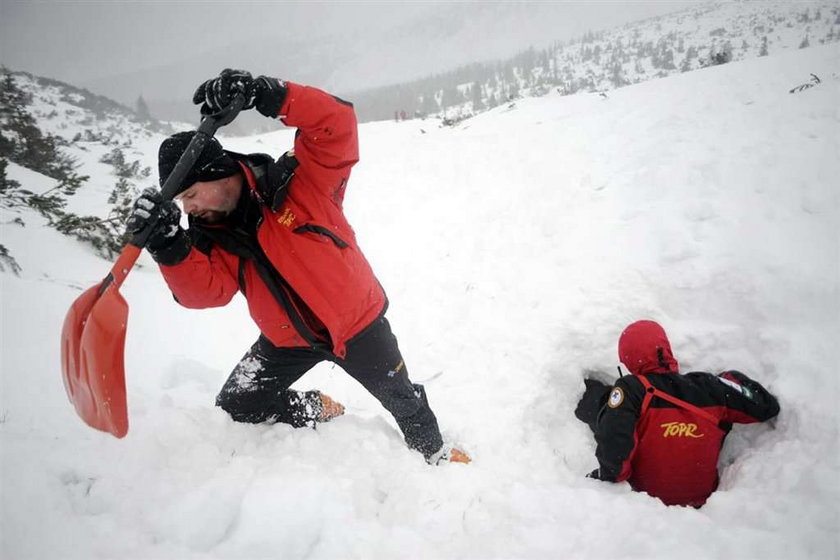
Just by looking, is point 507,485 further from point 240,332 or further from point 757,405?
point 240,332

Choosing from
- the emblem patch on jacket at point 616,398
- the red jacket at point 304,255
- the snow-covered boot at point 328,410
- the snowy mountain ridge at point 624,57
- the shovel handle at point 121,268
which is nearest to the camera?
the shovel handle at point 121,268

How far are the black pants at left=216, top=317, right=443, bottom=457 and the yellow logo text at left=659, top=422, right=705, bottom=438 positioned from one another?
4.73 feet

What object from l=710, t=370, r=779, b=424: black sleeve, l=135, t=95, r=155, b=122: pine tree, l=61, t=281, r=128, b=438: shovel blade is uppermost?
l=135, t=95, r=155, b=122: pine tree

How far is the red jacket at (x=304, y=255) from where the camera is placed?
206 cm

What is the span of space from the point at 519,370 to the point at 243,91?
3.21 m

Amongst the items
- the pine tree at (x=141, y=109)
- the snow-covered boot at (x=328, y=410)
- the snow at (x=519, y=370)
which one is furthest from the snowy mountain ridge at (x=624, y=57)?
the snow-covered boot at (x=328, y=410)

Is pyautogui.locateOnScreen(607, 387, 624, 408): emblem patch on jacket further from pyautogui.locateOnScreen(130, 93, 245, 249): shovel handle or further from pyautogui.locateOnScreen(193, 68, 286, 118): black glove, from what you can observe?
pyautogui.locateOnScreen(130, 93, 245, 249): shovel handle

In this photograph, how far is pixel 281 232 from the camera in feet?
6.84

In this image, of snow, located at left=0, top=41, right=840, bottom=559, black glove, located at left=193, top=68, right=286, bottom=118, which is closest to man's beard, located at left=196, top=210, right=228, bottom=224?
black glove, located at left=193, top=68, right=286, bottom=118

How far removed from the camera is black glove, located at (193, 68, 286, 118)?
202 cm

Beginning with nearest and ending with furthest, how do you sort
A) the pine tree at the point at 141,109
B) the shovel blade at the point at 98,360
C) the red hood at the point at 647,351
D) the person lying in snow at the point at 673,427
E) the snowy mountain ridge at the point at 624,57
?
the shovel blade at the point at 98,360, the person lying in snow at the point at 673,427, the red hood at the point at 647,351, the pine tree at the point at 141,109, the snowy mountain ridge at the point at 624,57

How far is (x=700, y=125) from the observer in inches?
237

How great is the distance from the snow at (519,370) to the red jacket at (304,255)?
88 cm

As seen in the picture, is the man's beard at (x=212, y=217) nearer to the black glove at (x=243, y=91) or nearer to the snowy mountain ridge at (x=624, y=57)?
the black glove at (x=243, y=91)
